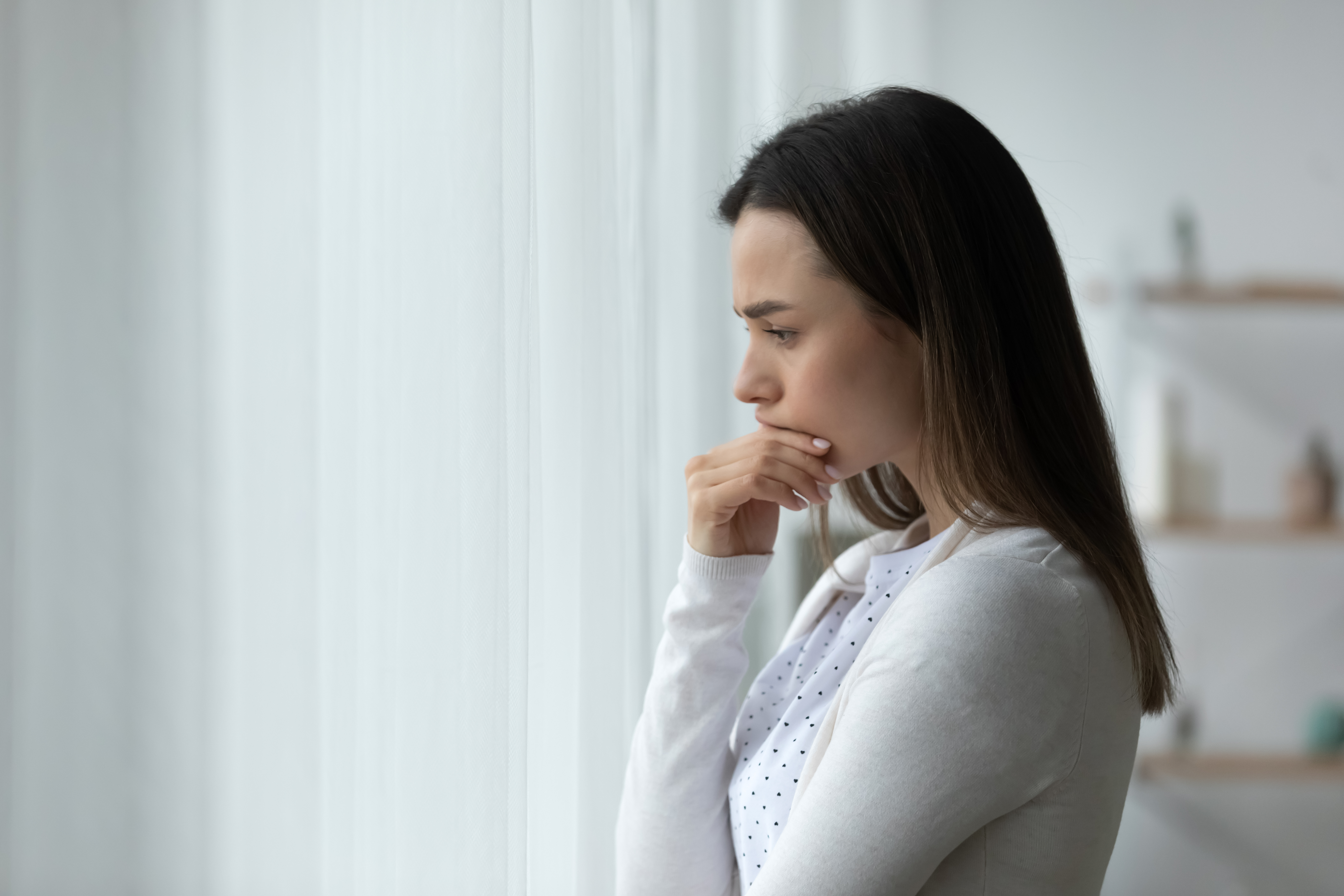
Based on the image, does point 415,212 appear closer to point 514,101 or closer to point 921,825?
point 514,101

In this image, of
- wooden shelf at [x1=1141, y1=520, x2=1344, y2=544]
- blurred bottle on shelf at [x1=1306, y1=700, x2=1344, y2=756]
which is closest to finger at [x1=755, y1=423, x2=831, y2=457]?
wooden shelf at [x1=1141, y1=520, x2=1344, y2=544]

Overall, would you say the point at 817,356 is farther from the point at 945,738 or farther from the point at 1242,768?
the point at 1242,768

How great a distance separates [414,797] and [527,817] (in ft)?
0.43

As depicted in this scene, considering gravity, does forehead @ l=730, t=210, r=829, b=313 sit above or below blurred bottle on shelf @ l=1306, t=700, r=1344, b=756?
above

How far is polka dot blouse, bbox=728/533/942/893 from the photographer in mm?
701

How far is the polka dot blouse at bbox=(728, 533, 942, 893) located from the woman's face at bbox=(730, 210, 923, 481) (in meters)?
0.10

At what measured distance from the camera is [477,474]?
29.5 inches

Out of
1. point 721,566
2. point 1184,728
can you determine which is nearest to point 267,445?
point 721,566

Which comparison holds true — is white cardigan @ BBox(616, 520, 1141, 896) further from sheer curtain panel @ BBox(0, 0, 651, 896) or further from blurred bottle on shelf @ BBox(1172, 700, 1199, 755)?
blurred bottle on shelf @ BBox(1172, 700, 1199, 755)

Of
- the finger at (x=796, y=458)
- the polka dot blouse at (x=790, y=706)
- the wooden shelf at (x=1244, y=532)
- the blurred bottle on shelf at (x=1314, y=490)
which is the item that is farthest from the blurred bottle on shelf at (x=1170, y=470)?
the finger at (x=796, y=458)

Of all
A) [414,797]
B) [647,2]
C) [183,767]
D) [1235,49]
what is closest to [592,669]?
[414,797]

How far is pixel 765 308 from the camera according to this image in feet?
2.15

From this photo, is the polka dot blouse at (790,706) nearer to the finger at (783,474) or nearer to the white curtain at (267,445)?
the finger at (783,474)

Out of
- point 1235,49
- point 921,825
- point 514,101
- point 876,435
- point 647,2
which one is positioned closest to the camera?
point 921,825
